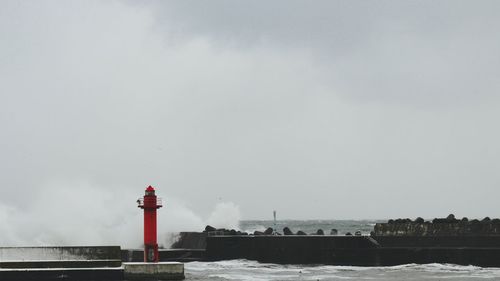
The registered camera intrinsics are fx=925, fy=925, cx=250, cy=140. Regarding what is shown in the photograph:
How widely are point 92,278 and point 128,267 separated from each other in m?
0.78

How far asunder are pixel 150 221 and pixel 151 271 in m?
1.19

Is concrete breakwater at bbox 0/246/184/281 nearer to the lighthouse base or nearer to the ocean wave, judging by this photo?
the lighthouse base

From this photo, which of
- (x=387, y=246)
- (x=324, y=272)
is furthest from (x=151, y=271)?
(x=387, y=246)

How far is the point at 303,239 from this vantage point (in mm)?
25219

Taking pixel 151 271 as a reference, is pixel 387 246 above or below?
above

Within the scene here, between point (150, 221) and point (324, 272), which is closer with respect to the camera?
point (150, 221)

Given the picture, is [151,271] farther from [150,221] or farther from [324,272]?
[324,272]

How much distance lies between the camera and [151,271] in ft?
59.1

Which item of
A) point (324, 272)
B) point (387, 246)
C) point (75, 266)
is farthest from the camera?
point (387, 246)

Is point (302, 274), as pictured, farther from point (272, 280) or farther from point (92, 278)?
point (92, 278)

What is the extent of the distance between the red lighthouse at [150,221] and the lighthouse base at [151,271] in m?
0.82

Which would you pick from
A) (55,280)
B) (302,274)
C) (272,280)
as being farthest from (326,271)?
(55,280)

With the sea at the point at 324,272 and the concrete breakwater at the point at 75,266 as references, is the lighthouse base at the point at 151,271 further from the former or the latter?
the sea at the point at 324,272

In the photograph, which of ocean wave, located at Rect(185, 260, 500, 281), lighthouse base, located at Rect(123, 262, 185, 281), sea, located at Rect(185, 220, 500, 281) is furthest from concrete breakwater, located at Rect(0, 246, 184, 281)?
ocean wave, located at Rect(185, 260, 500, 281)
